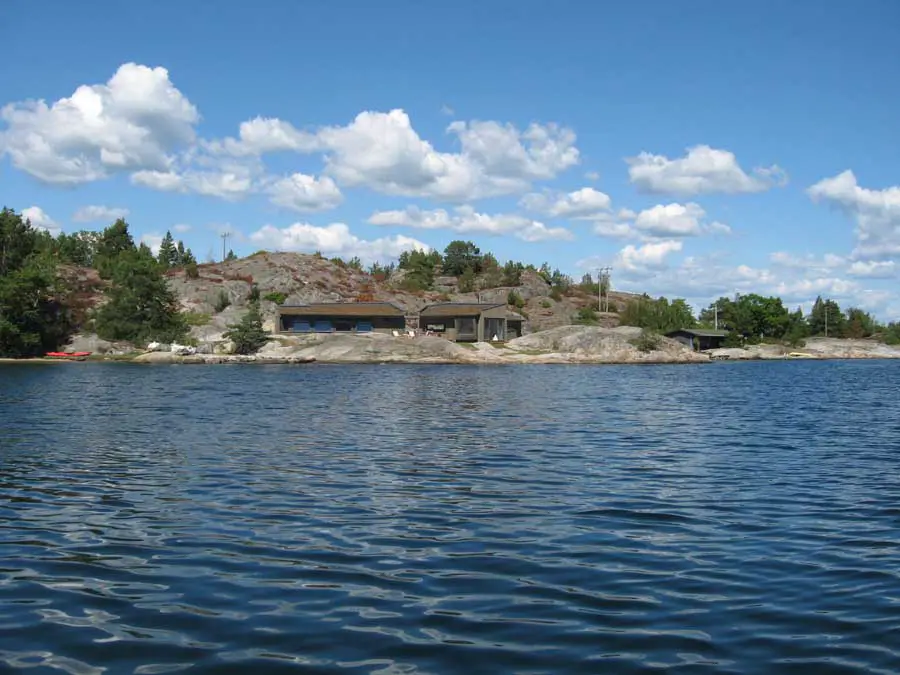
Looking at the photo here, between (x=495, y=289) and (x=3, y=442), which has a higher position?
(x=495, y=289)

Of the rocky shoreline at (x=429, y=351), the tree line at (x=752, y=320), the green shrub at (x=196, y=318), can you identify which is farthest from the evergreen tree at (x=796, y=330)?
the green shrub at (x=196, y=318)

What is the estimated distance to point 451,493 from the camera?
19547 mm

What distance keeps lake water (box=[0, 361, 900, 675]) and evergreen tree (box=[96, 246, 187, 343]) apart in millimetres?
89145

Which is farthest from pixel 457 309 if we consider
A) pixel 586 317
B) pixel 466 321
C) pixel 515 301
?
pixel 515 301

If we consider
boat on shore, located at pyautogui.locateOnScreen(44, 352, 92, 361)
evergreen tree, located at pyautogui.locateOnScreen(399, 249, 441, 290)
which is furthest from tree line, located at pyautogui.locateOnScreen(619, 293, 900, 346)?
boat on shore, located at pyautogui.locateOnScreen(44, 352, 92, 361)

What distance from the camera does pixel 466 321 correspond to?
128750 millimetres

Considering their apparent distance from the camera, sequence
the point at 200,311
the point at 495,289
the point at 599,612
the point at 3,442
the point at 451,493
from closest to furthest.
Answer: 1. the point at 599,612
2. the point at 451,493
3. the point at 3,442
4. the point at 200,311
5. the point at 495,289

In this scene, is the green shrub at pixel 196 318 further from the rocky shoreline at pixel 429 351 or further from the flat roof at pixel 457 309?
the flat roof at pixel 457 309

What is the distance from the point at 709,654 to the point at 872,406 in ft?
144

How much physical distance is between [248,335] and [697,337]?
3138 inches

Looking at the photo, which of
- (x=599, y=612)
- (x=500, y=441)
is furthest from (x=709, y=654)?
(x=500, y=441)

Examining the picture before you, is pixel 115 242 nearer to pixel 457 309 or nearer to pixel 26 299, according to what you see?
pixel 26 299

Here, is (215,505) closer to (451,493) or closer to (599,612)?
(451,493)

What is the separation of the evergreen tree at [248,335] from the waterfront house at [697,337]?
74.2 metres
